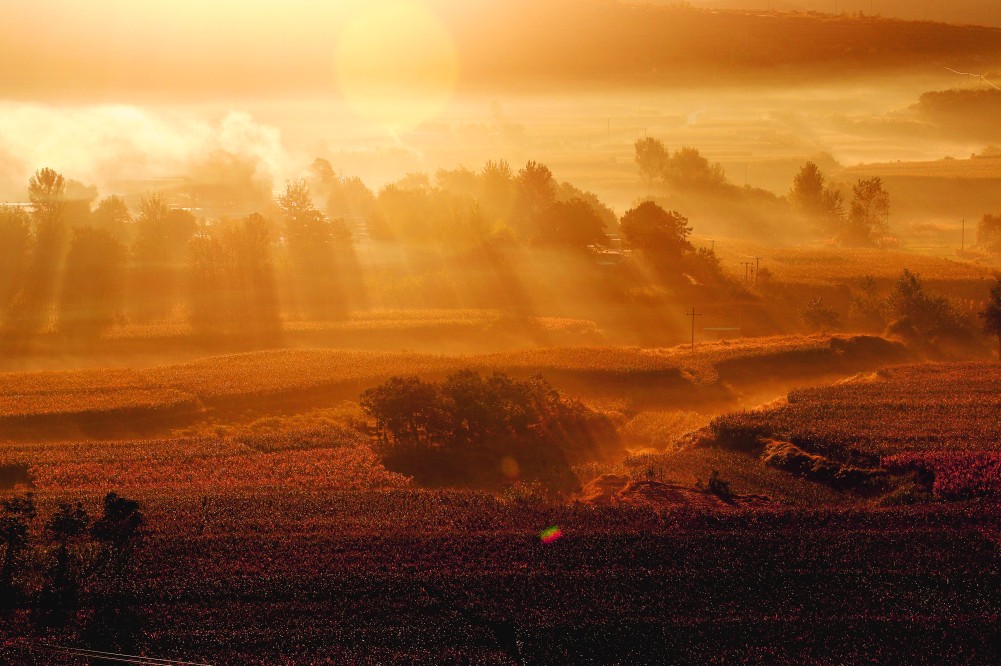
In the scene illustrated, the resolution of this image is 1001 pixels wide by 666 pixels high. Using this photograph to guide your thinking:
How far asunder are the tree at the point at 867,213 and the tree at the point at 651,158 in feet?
56.5

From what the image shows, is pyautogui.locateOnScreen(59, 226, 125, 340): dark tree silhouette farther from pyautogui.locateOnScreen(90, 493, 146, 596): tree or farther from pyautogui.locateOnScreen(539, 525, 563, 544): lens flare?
pyautogui.locateOnScreen(539, 525, 563, 544): lens flare

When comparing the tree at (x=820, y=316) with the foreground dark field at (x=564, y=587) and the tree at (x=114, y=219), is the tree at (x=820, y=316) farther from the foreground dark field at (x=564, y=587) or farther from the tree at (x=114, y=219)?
the tree at (x=114, y=219)

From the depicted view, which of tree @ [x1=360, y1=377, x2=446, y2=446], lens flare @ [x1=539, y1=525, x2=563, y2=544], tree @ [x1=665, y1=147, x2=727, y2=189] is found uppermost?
tree @ [x1=665, y1=147, x2=727, y2=189]

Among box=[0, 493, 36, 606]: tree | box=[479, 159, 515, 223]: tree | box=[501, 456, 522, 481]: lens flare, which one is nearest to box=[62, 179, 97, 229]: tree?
box=[479, 159, 515, 223]: tree

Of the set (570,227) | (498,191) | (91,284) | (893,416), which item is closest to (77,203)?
(91,284)

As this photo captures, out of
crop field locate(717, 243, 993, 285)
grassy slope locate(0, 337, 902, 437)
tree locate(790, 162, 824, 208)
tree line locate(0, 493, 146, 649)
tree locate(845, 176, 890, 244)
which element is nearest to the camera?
tree line locate(0, 493, 146, 649)

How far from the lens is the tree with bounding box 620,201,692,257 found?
175 feet

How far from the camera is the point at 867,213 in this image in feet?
238

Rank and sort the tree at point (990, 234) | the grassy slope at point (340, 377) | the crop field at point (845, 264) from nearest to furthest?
the grassy slope at point (340, 377), the crop field at point (845, 264), the tree at point (990, 234)

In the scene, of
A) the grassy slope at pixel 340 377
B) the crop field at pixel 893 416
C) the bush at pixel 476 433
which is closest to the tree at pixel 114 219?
the grassy slope at pixel 340 377

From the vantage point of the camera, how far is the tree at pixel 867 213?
70.2m

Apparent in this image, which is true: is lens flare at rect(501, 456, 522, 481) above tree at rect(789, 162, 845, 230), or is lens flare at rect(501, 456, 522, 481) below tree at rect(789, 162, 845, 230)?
below

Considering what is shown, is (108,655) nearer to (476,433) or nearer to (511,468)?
(511,468)

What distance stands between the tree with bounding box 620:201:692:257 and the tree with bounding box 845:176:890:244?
21.0 meters
